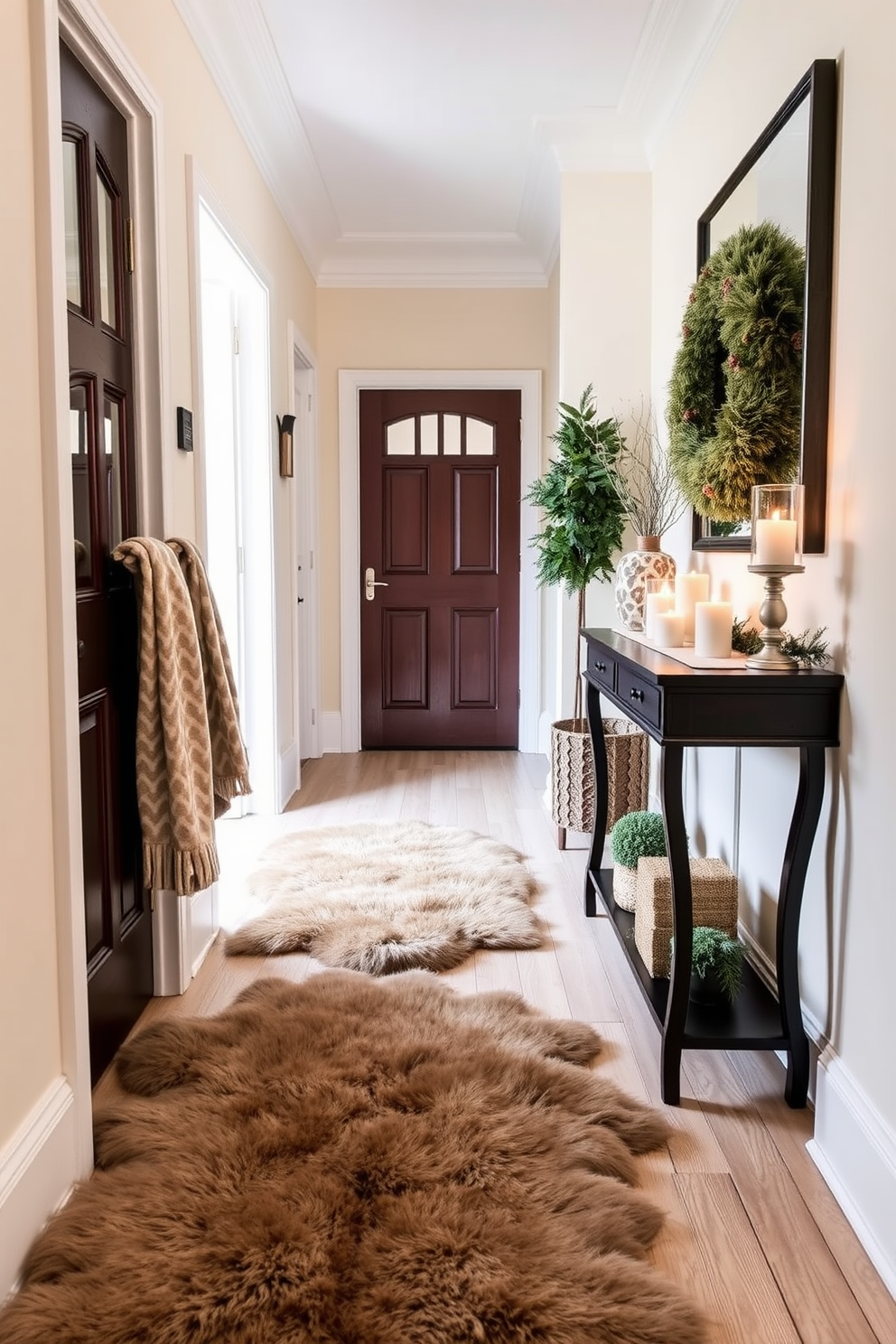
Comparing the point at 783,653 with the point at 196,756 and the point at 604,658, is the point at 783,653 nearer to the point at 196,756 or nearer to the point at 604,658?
the point at 604,658

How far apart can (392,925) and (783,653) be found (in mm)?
1419

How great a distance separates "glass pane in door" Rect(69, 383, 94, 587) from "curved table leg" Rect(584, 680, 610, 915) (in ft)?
5.12

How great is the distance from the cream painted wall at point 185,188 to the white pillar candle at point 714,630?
4.27 feet

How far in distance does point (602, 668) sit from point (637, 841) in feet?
1.62

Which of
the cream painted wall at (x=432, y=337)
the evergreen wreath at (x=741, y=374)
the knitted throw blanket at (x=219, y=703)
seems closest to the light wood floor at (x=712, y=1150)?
the knitted throw blanket at (x=219, y=703)

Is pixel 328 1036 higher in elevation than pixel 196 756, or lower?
lower

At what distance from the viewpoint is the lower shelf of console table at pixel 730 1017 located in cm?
198

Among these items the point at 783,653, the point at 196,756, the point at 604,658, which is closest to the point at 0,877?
the point at 196,756

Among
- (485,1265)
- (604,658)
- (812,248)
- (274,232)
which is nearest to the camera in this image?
(485,1265)

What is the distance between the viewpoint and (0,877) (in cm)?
146

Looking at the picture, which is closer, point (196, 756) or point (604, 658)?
point (196, 756)

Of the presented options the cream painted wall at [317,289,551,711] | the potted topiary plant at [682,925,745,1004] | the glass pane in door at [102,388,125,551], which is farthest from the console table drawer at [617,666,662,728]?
the cream painted wall at [317,289,551,711]

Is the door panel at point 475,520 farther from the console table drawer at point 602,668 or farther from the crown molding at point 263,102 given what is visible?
the console table drawer at point 602,668

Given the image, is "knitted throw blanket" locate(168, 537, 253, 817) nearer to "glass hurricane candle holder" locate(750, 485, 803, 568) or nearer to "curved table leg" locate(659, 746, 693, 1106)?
"curved table leg" locate(659, 746, 693, 1106)
